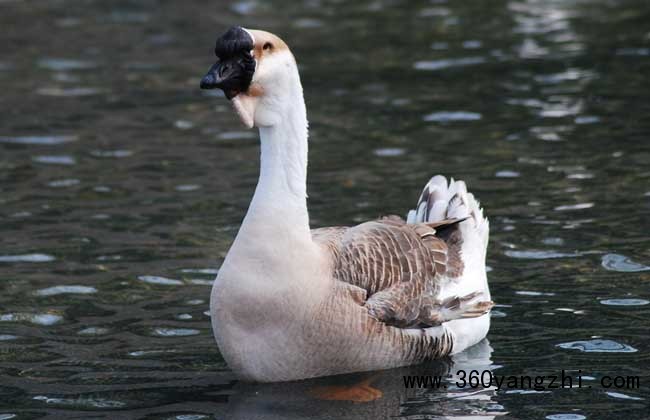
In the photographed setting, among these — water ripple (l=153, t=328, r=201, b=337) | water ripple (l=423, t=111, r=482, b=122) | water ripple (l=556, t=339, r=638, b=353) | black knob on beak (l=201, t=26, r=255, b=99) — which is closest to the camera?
black knob on beak (l=201, t=26, r=255, b=99)

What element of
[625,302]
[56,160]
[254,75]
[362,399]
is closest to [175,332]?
[362,399]

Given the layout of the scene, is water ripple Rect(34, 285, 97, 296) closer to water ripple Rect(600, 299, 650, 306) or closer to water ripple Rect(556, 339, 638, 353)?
water ripple Rect(556, 339, 638, 353)

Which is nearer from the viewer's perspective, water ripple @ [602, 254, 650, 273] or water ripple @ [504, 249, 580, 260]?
water ripple @ [602, 254, 650, 273]

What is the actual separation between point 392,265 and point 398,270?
68mm

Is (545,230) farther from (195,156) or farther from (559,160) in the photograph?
(195,156)

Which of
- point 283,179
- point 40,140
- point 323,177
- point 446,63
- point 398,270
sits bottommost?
point 323,177

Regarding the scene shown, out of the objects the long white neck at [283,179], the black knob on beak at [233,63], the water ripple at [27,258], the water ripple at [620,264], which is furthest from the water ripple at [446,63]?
the black knob on beak at [233,63]

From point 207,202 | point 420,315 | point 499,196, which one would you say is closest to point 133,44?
point 207,202

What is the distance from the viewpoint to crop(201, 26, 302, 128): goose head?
845cm

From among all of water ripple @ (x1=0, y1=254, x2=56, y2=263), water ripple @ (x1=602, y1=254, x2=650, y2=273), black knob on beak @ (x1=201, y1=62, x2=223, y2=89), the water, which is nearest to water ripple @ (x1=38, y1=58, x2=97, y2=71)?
the water

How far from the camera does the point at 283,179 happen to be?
8883 mm

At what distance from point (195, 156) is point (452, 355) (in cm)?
682

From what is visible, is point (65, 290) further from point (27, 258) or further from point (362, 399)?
point (362, 399)

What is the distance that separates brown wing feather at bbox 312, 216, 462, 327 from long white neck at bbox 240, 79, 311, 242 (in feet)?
1.63
